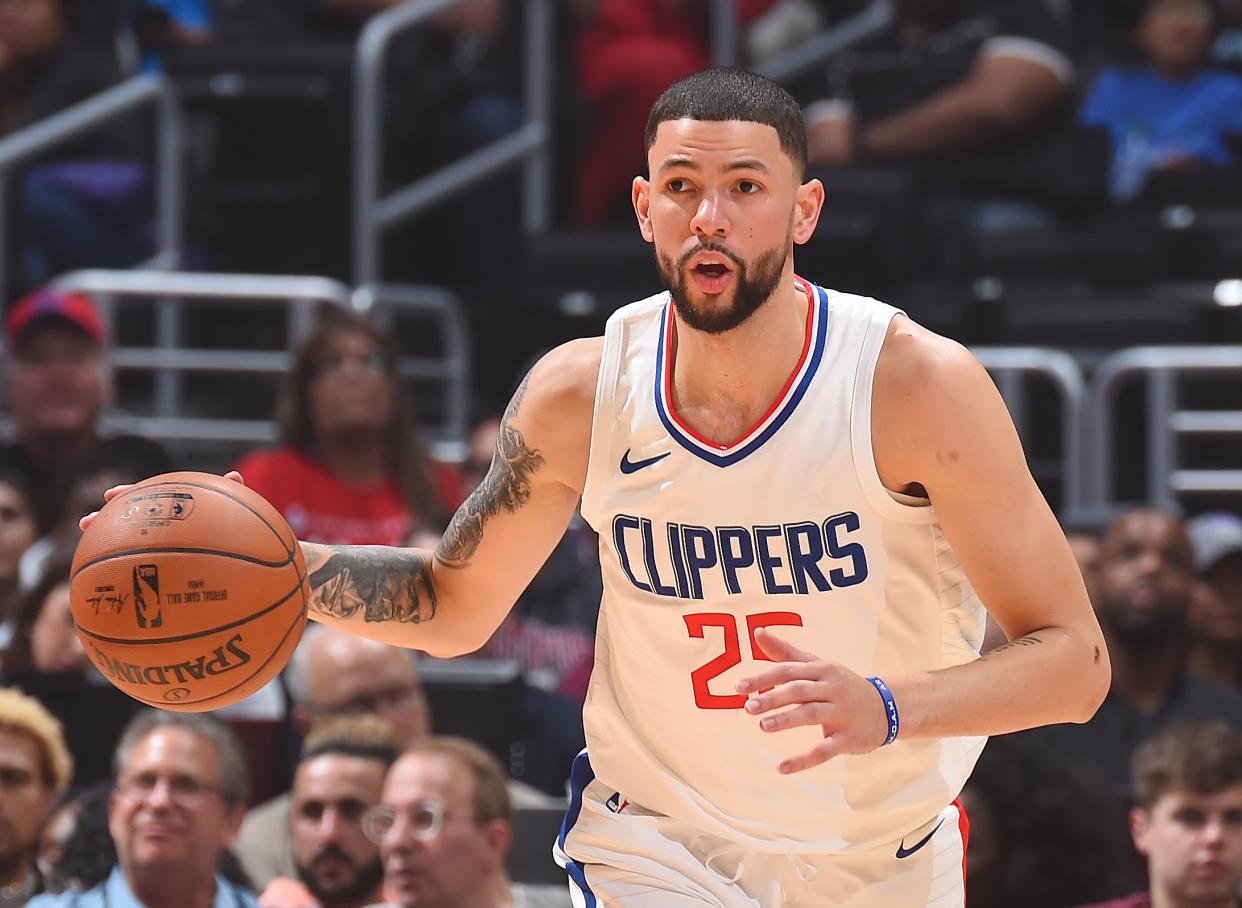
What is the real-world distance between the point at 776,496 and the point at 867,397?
0.80 ft

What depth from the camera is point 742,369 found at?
353 cm

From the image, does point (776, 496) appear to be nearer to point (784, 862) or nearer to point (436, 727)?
point (784, 862)

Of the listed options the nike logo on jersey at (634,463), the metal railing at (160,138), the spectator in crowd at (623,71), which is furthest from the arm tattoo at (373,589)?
the spectator in crowd at (623,71)

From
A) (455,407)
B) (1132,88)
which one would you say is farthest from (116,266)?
(1132,88)

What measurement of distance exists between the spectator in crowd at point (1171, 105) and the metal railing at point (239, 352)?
3.25 meters

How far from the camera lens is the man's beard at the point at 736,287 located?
3.38 m

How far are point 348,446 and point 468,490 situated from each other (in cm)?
51

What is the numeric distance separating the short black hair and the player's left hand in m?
0.95

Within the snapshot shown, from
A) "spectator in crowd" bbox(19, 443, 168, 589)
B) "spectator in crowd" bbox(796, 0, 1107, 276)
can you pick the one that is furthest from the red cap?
"spectator in crowd" bbox(796, 0, 1107, 276)

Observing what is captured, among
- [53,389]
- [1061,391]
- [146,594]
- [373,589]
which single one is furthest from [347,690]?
[1061,391]

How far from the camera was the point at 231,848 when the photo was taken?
593cm

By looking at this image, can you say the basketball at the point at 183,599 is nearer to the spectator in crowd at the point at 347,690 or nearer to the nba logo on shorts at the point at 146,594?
the nba logo on shorts at the point at 146,594

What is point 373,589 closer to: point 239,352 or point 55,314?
point 55,314

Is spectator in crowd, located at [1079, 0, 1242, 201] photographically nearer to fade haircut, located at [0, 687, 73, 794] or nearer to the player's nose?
fade haircut, located at [0, 687, 73, 794]
